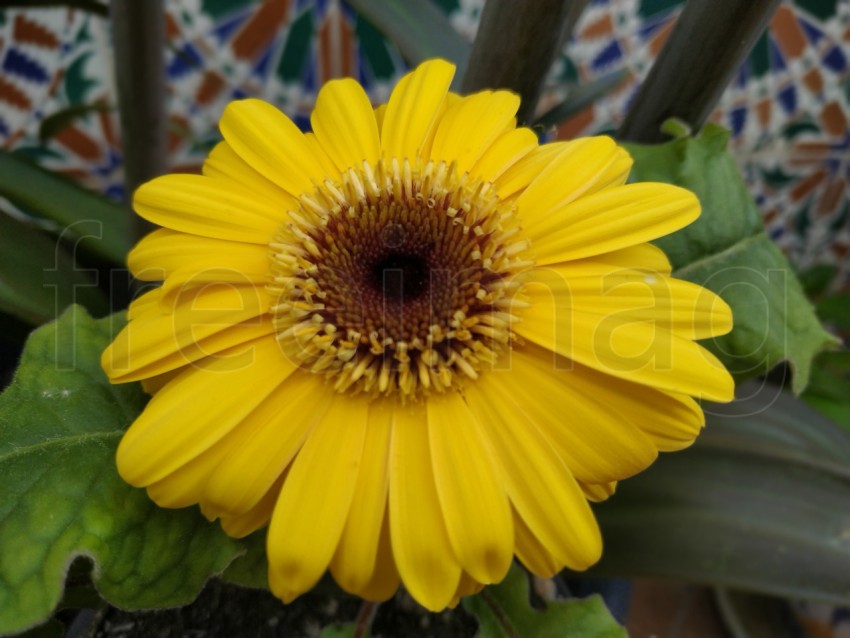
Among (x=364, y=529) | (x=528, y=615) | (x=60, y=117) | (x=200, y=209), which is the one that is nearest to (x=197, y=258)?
(x=200, y=209)

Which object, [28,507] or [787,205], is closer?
[28,507]

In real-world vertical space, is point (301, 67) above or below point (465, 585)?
above

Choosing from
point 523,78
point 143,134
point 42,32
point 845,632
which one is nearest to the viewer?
point 523,78

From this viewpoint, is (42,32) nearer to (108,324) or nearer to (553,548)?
(108,324)

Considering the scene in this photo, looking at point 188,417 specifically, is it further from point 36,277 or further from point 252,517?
point 36,277

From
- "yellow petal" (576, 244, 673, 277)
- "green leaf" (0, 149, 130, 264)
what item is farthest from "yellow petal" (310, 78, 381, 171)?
"green leaf" (0, 149, 130, 264)

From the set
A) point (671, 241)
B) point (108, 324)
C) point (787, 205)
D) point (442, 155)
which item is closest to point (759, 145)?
point (787, 205)
